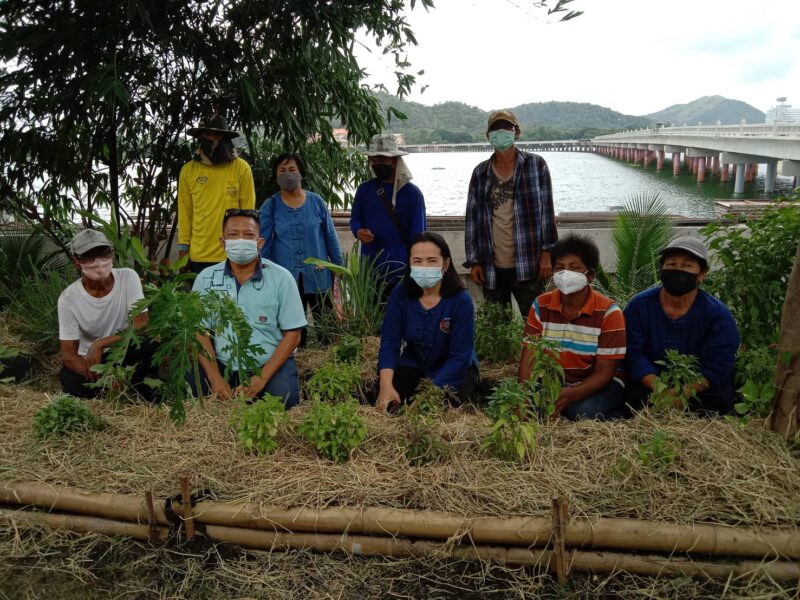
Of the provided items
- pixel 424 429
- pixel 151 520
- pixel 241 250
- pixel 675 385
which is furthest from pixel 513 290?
pixel 151 520

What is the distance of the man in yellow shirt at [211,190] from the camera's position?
4895 millimetres

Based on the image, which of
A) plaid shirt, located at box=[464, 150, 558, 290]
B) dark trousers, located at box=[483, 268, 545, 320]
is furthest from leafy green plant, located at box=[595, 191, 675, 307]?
plaid shirt, located at box=[464, 150, 558, 290]

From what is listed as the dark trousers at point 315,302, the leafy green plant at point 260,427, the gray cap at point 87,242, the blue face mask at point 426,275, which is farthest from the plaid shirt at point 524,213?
the gray cap at point 87,242

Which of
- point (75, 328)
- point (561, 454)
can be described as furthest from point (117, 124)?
point (561, 454)

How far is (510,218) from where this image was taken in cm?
457

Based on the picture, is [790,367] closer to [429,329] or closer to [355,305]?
[429,329]

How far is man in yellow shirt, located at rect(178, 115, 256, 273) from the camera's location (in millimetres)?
4895

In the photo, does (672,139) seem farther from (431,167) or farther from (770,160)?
(431,167)

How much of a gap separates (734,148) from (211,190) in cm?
2478

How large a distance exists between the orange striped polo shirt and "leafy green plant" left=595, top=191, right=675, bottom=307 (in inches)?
68.0

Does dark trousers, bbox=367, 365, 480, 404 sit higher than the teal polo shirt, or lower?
lower

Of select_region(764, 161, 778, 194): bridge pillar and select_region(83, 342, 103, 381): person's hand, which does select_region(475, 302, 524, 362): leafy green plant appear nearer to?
select_region(83, 342, 103, 381): person's hand

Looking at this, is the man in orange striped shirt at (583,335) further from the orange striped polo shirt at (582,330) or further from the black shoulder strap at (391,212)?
the black shoulder strap at (391,212)

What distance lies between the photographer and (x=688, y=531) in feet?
7.68
